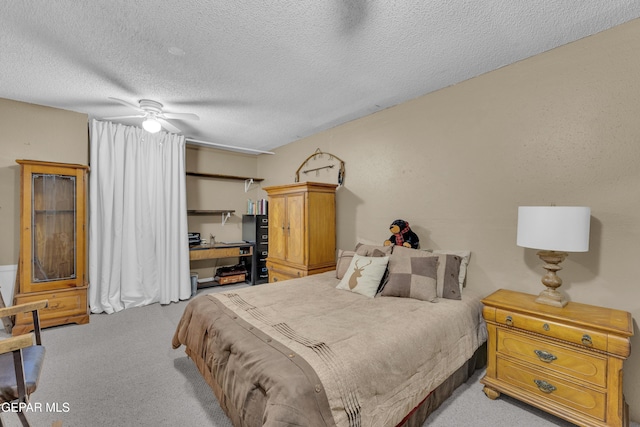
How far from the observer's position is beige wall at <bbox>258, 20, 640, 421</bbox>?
6.05ft

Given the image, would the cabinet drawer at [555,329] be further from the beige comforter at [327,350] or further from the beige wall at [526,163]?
the beige wall at [526,163]

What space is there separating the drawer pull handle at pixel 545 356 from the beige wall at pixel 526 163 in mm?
527

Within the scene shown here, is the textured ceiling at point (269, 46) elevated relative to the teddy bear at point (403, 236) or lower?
elevated

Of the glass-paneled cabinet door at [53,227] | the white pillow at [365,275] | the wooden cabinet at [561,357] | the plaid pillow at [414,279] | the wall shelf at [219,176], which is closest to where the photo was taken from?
the wooden cabinet at [561,357]

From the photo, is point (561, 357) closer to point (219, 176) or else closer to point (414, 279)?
point (414, 279)

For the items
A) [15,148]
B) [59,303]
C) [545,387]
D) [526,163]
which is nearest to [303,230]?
[526,163]

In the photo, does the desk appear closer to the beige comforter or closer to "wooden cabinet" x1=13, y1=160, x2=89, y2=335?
"wooden cabinet" x1=13, y1=160, x2=89, y2=335

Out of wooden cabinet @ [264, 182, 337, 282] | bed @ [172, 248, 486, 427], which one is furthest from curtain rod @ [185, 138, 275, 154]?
bed @ [172, 248, 486, 427]

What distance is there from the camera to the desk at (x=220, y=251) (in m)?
4.47

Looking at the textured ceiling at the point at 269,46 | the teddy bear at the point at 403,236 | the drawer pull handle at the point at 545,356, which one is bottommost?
the drawer pull handle at the point at 545,356

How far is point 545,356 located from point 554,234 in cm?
78

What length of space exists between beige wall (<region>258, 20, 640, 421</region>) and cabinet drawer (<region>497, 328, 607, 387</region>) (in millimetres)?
479

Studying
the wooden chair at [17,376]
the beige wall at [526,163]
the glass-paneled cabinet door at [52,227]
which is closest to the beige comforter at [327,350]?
the beige wall at [526,163]

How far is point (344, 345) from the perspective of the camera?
59.1 inches
